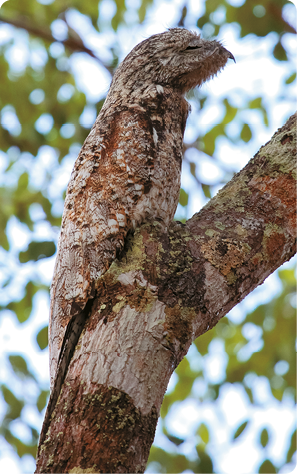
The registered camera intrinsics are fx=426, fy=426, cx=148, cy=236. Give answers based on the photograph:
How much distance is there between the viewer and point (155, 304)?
161 centimetres

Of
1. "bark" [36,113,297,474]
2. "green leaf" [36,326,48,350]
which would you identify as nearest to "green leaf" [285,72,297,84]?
"bark" [36,113,297,474]

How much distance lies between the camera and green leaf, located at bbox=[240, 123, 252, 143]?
4305 mm

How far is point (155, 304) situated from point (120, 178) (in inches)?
31.9

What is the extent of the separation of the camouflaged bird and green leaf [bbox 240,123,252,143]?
1448 millimetres

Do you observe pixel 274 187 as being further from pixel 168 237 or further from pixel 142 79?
pixel 142 79

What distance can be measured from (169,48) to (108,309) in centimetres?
210

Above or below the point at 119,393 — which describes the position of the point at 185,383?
above

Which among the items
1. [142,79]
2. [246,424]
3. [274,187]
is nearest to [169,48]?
[142,79]

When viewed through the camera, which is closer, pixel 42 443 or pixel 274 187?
pixel 42 443

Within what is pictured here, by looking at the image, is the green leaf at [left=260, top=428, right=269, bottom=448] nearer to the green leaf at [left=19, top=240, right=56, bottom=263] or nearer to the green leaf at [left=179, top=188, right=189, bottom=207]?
the green leaf at [left=19, top=240, right=56, bottom=263]

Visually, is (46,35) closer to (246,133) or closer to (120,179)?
(246,133)

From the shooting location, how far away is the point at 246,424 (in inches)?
122

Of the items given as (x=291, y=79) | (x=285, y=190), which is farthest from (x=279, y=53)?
(x=285, y=190)

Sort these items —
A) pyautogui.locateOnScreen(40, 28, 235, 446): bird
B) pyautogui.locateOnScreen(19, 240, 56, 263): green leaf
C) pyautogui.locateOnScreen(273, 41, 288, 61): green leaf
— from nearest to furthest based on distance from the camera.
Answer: pyautogui.locateOnScreen(40, 28, 235, 446): bird < pyautogui.locateOnScreen(19, 240, 56, 263): green leaf < pyautogui.locateOnScreen(273, 41, 288, 61): green leaf
